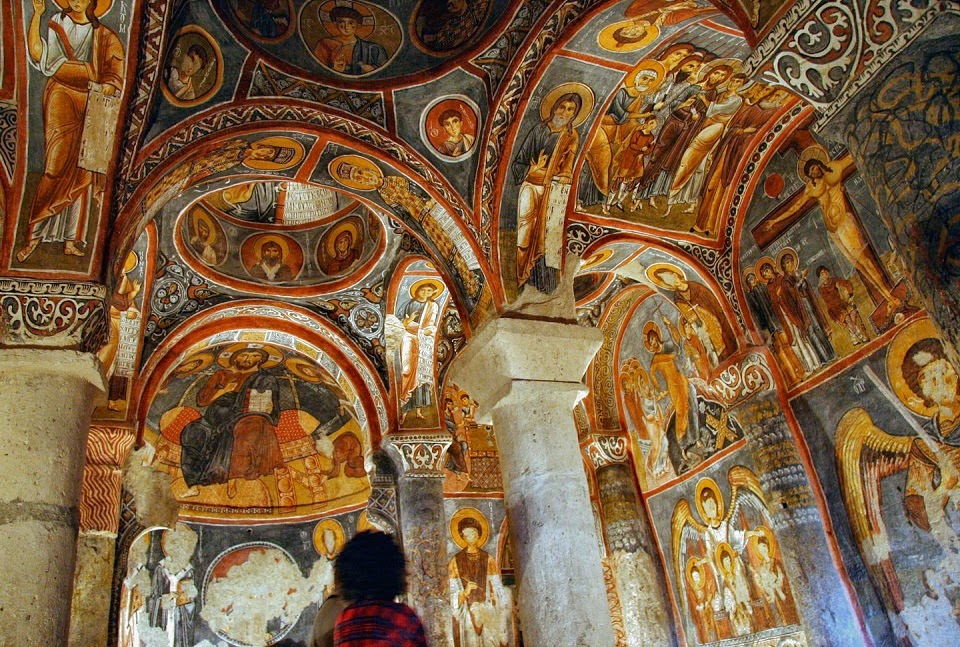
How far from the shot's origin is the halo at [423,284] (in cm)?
972

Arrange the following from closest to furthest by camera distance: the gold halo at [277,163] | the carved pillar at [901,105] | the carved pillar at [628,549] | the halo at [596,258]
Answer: the carved pillar at [901,105] < the gold halo at [277,163] < the halo at [596,258] < the carved pillar at [628,549]

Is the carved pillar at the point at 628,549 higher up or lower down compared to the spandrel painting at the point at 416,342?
lower down

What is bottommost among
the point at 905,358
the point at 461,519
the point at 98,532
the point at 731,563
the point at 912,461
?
the point at 731,563

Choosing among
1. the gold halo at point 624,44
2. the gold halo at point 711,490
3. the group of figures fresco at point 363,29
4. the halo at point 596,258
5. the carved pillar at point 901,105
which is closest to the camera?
the carved pillar at point 901,105

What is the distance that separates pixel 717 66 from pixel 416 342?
4.85m

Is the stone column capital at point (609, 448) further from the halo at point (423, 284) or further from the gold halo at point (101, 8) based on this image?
the gold halo at point (101, 8)

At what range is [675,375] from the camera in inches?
393

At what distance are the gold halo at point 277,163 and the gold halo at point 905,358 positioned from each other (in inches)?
217

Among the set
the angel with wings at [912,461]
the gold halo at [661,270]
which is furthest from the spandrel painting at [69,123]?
the angel with wings at [912,461]

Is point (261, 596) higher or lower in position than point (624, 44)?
lower

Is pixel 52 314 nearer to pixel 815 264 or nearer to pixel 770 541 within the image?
pixel 815 264

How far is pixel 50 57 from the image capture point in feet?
16.3

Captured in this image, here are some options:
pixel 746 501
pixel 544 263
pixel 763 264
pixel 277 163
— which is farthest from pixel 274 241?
pixel 746 501

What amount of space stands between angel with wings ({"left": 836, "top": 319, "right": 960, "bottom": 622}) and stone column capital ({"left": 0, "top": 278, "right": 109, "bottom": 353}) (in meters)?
6.28
